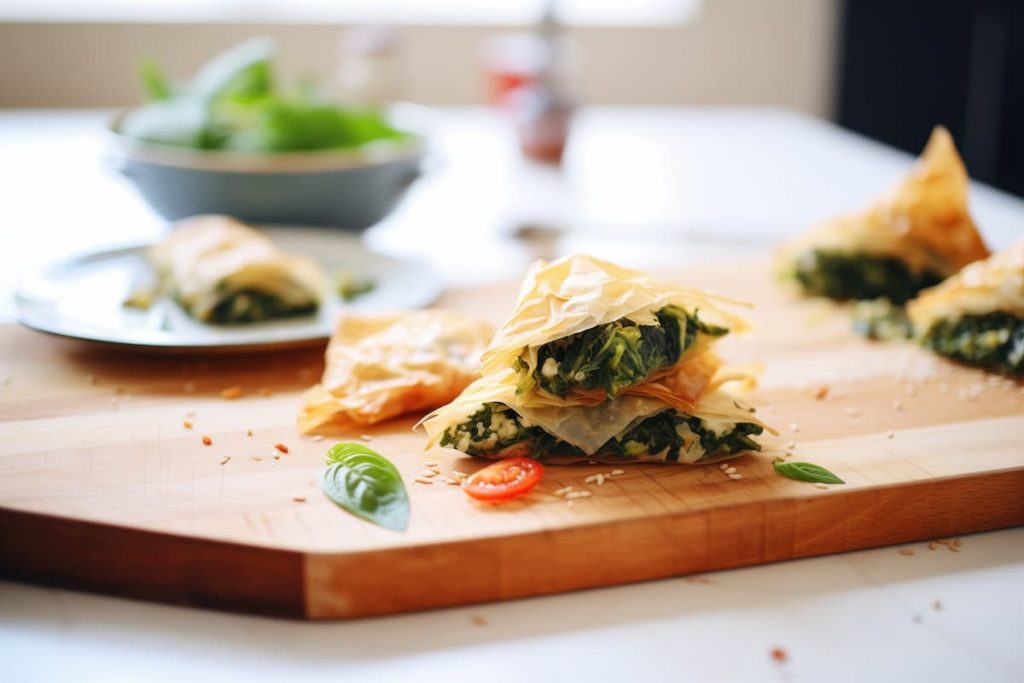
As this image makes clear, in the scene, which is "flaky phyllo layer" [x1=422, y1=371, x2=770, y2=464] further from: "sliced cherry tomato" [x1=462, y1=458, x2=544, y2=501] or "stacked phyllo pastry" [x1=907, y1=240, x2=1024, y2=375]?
"stacked phyllo pastry" [x1=907, y1=240, x2=1024, y2=375]

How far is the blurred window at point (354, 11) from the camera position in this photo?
22.0ft

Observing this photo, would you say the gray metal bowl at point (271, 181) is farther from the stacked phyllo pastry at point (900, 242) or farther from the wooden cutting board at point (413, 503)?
the stacked phyllo pastry at point (900, 242)

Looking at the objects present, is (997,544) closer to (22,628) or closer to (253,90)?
(22,628)

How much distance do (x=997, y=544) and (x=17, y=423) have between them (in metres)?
1.74

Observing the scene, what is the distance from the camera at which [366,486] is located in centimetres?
168

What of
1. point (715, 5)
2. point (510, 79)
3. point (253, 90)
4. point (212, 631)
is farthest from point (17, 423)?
point (715, 5)

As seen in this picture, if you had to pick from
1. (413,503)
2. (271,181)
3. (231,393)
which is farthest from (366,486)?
(271,181)

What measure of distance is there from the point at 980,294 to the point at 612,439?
1024 millimetres

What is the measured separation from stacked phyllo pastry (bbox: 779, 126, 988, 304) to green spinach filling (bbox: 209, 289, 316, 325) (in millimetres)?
1346

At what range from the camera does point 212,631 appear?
1511 mm

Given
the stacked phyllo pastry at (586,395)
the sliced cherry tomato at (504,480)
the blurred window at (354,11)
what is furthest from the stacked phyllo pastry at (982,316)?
the blurred window at (354,11)

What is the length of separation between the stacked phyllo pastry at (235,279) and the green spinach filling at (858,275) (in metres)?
1.30

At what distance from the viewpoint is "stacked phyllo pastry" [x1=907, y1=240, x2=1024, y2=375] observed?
2291 mm

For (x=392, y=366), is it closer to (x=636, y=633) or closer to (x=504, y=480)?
(x=504, y=480)
